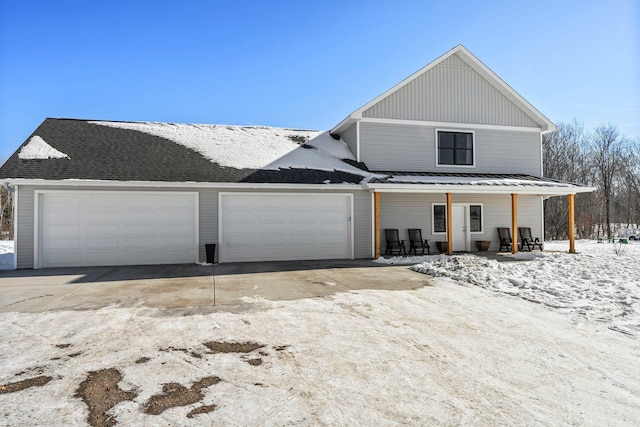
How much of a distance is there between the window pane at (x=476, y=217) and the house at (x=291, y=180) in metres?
0.08

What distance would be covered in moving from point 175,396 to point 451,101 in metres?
15.2

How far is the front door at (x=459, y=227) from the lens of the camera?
15594 mm

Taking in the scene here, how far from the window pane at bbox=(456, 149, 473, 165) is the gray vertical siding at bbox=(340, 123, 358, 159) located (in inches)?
169

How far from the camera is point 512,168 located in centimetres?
1619

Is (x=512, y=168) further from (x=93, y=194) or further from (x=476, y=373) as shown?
(x=93, y=194)

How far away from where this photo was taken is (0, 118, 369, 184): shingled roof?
11609 mm

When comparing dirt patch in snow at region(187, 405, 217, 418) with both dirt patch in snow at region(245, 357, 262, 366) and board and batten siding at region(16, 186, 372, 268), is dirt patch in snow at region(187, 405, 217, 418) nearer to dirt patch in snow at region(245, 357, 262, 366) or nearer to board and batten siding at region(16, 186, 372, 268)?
dirt patch in snow at region(245, 357, 262, 366)

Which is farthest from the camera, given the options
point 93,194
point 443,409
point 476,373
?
point 93,194

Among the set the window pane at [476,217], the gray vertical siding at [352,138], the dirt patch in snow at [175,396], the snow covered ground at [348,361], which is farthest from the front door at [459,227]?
the dirt patch in snow at [175,396]

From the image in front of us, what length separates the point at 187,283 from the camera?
8.45 metres

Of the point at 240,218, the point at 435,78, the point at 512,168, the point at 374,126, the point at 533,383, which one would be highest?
the point at 435,78

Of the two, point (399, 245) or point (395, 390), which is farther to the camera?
point (399, 245)

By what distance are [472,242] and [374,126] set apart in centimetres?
621

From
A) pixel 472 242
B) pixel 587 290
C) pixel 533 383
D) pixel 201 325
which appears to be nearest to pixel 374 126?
pixel 472 242
